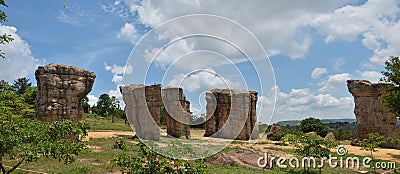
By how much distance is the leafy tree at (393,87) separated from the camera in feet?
63.0

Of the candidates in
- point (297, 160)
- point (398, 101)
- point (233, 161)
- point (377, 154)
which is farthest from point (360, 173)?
point (377, 154)

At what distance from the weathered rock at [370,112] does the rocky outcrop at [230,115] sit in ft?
34.4

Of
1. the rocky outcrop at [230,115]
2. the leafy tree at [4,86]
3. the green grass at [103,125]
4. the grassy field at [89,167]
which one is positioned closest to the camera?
the leafy tree at [4,86]

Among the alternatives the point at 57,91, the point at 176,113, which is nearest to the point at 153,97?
Answer: the point at 176,113

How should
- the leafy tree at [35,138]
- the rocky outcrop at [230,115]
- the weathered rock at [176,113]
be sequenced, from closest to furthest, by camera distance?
the leafy tree at [35,138]
the weathered rock at [176,113]
the rocky outcrop at [230,115]

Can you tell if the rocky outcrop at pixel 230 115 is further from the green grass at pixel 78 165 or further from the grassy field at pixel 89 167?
the green grass at pixel 78 165

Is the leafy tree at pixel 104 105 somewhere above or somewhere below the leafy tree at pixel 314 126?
above

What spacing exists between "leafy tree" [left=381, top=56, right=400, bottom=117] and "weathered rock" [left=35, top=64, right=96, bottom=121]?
21.7 meters

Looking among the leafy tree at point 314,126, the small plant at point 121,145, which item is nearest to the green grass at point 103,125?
the small plant at point 121,145

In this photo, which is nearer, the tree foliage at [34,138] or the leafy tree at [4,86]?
the tree foliage at [34,138]

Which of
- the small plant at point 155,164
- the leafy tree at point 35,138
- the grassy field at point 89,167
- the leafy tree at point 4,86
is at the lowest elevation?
the grassy field at point 89,167

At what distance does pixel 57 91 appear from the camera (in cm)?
2111

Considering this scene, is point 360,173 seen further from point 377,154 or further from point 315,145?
point 377,154

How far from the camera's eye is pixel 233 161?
1523 cm
